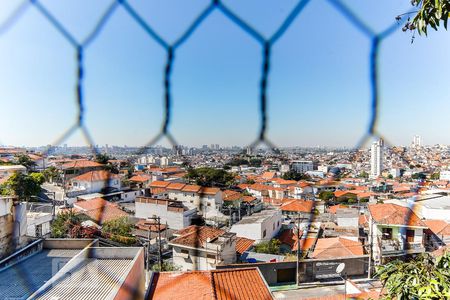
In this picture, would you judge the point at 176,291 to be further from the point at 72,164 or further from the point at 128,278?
the point at 72,164

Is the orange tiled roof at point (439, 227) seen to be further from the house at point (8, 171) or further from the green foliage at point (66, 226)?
the house at point (8, 171)

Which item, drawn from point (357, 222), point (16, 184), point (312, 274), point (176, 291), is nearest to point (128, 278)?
point (176, 291)

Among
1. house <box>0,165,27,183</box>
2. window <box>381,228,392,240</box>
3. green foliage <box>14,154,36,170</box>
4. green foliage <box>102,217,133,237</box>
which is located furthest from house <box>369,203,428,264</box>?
house <box>0,165,27,183</box>

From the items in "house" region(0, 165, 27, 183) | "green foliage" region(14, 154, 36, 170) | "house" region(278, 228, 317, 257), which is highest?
"green foliage" region(14, 154, 36, 170)

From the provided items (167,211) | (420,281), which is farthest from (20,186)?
(420,281)

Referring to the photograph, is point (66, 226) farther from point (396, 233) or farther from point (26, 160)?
point (396, 233)

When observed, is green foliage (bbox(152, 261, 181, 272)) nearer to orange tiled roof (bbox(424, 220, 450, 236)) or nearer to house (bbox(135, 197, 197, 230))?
house (bbox(135, 197, 197, 230))
